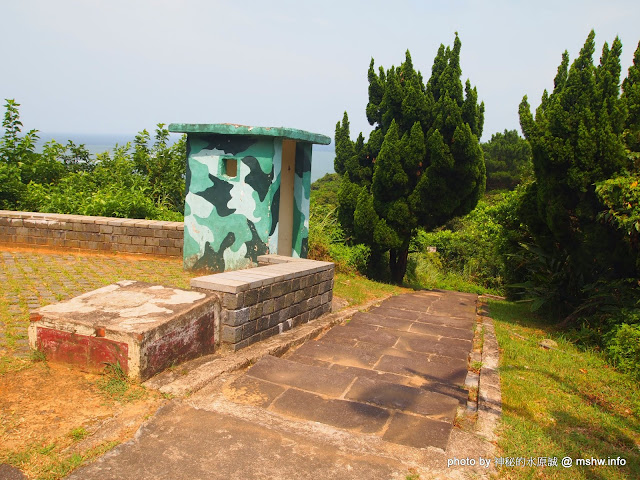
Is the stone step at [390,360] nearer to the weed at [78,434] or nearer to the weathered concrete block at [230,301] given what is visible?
the weathered concrete block at [230,301]

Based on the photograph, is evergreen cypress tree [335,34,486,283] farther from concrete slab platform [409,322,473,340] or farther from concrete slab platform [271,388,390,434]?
concrete slab platform [271,388,390,434]

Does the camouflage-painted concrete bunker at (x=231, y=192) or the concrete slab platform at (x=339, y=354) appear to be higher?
the camouflage-painted concrete bunker at (x=231, y=192)

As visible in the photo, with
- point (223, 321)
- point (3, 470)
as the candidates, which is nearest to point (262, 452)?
point (3, 470)

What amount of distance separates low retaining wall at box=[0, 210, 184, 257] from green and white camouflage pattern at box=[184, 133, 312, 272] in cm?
111

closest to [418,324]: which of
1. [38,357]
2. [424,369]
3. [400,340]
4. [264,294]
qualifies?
[400,340]

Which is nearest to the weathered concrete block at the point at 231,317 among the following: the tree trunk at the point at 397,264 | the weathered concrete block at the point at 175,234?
the weathered concrete block at the point at 175,234

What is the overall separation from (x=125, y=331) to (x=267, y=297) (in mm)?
1647

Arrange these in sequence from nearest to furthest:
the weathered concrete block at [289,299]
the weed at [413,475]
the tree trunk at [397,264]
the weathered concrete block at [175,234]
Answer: the weed at [413,475], the weathered concrete block at [289,299], the weathered concrete block at [175,234], the tree trunk at [397,264]

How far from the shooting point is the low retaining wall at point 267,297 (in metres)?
4.46

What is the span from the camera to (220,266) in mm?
7676

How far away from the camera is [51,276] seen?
681 centimetres

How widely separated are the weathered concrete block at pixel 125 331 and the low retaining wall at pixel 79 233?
14.9 ft

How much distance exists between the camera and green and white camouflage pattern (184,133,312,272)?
295 inches

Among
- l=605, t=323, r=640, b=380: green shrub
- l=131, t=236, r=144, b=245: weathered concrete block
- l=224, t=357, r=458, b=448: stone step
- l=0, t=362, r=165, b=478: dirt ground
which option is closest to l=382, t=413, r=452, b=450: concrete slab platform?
l=224, t=357, r=458, b=448: stone step
